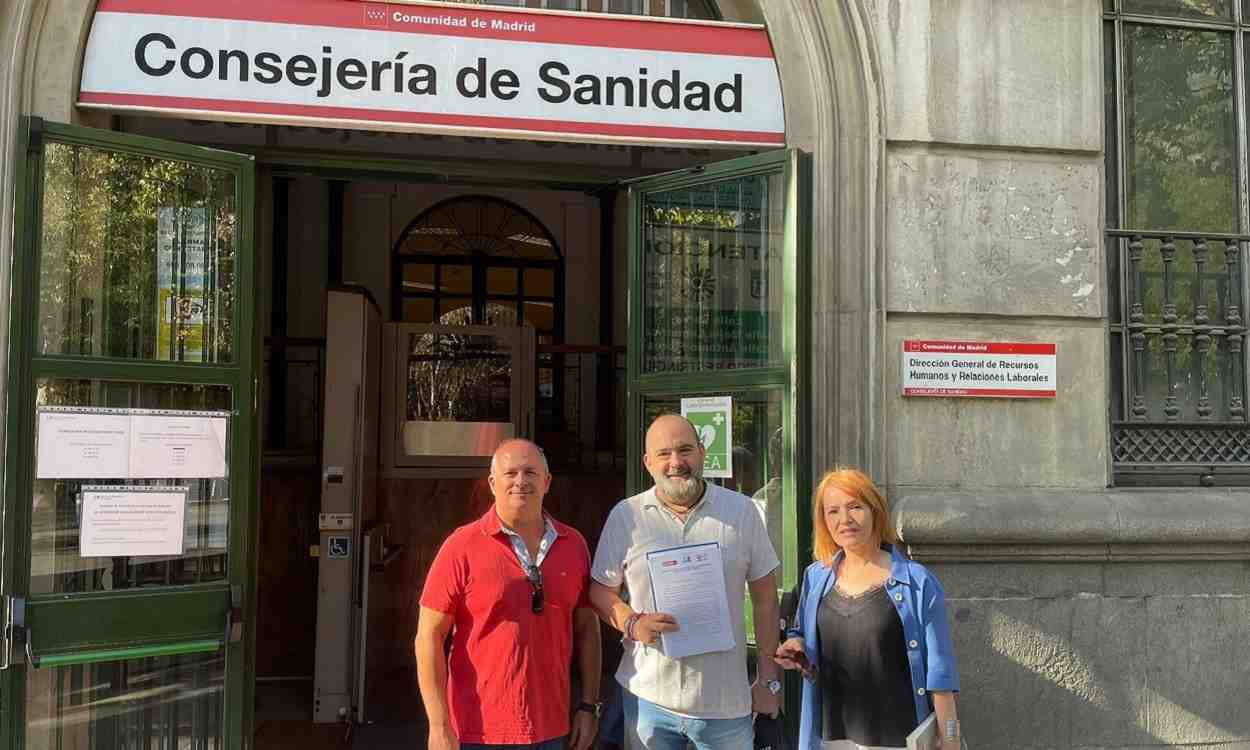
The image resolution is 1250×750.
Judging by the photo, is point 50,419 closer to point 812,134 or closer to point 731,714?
point 731,714

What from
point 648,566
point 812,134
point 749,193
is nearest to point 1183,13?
point 812,134

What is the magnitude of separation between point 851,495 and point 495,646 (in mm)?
1191

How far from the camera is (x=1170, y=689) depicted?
5309mm

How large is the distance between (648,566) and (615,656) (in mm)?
4830

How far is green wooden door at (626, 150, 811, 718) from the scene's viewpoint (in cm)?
518

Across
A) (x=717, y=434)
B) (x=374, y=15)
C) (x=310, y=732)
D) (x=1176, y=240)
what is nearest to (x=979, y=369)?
(x=717, y=434)

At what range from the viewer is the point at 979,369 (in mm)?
5383

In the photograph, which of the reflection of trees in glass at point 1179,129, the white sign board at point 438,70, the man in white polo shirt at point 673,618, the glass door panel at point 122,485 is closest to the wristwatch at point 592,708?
the man in white polo shirt at point 673,618

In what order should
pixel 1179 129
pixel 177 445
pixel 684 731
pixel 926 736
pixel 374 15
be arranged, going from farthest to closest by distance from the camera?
pixel 1179 129
pixel 374 15
pixel 177 445
pixel 684 731
pixel 926 736

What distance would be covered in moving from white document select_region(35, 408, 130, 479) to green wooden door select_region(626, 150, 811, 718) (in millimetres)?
2262

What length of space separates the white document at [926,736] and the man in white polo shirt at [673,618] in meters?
0.57

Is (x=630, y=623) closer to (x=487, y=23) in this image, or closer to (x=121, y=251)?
(x=121, y=251)

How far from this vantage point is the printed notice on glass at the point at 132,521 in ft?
15.5

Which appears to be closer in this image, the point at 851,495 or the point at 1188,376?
the point at 851,495
